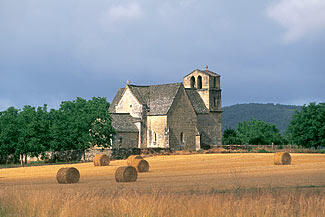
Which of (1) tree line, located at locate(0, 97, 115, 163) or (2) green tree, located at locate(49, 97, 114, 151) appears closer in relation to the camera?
(1) tree line, located at locate(0, 97, 115, 163)

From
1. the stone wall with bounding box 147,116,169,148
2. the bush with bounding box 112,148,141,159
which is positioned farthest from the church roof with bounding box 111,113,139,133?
the bush with bounding box 112,148,141,159

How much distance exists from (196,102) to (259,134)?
113 ft

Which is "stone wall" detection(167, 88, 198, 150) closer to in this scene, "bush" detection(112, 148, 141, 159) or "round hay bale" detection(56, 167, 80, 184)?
"bush" detection(112, 148, 141, 159)

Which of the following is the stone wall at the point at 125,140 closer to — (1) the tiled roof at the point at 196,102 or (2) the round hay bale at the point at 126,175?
(1) the tiled roof at the point at 196,102

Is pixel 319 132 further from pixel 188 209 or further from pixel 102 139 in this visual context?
pixel 188 209

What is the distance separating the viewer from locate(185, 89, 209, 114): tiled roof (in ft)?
310

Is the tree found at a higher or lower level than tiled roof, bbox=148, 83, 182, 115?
lower

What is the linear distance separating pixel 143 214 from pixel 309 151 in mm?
60230

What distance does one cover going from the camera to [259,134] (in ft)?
407

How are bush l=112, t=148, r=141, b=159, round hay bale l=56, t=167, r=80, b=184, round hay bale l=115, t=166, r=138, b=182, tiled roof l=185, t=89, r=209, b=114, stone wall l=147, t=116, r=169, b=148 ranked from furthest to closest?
1. tiled roof l=185, t=89, r=209, b=114
2. stone wall l=147, t=116, r=169, b=148
3. bush l=112, t=148, r=141, b=159
4. round hay bale l=56, t=167, r=80, b=184
5. round hay bale l=115, t=166, r=138, b=182

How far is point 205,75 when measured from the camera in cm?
9744

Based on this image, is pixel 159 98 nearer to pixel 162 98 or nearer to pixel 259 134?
pixel 162 98

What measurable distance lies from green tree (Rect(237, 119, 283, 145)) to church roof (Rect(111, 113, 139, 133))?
1532 inches

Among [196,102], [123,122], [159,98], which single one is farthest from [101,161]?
[196,102]
